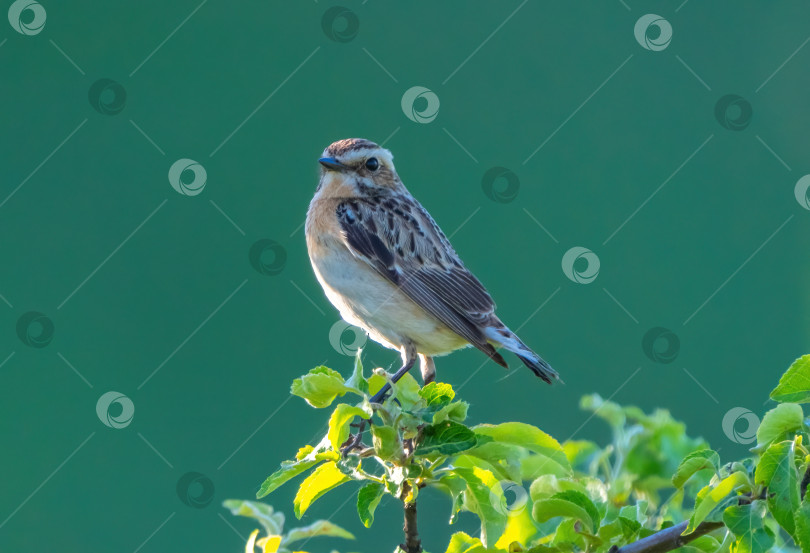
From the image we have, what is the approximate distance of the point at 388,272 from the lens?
4.32 m

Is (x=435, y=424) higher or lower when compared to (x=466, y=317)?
lower

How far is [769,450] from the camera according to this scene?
1569mm

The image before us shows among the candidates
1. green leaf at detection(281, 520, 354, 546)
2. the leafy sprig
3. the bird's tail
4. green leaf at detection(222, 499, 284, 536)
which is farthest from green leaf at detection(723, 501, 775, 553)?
the bird's tail

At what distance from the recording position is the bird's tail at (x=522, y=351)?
381 centimetres

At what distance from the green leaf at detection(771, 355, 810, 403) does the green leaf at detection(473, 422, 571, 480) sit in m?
0.62

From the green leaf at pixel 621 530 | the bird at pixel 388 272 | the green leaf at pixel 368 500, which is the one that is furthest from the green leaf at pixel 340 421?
the bird at pixel 388 272

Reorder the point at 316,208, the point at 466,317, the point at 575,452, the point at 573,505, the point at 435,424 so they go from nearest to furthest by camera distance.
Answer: the point at 573,505 → the point at 435,424 → the point at 575,452 → the point at 466,317 → the point at 316,208

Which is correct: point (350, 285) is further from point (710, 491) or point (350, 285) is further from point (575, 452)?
point (710, 491)

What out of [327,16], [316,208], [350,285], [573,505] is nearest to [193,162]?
[327,16]

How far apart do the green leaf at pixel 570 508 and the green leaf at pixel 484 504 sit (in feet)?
0.71

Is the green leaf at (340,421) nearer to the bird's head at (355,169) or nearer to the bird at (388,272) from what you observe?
the bird at (388,272)

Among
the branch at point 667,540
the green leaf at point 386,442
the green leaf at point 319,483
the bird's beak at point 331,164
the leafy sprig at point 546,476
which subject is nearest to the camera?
the leafy sprig at point 546,476

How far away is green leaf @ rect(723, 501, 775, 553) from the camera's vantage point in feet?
5.07

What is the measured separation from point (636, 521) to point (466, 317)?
2.37 metres
